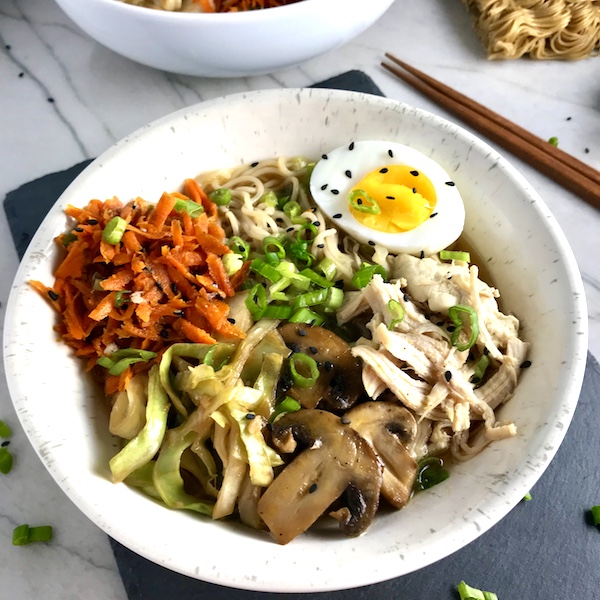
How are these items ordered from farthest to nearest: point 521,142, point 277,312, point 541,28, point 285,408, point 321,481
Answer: point 541,28
point 521,142
point 277,312
point 285,408
point 321,481

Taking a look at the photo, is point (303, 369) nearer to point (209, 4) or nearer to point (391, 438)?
point (391, 438)

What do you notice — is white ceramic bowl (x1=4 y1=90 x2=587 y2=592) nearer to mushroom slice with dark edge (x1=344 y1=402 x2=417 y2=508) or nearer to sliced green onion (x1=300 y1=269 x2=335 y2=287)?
mushroom slice with dark edge (x1=344 y1=402 x2=417 y2=508)

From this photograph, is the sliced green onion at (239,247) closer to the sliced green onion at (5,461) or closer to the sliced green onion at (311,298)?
the sliced green onion at (311,298)

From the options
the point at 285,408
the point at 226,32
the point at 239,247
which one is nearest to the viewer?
the point at 285,408

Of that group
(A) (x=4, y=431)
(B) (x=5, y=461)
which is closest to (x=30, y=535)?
(B) (x=5, y=461)

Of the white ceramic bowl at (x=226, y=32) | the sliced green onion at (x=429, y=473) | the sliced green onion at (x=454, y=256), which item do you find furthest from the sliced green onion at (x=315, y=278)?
the white ceramic bowl at (x=226, y=32)
